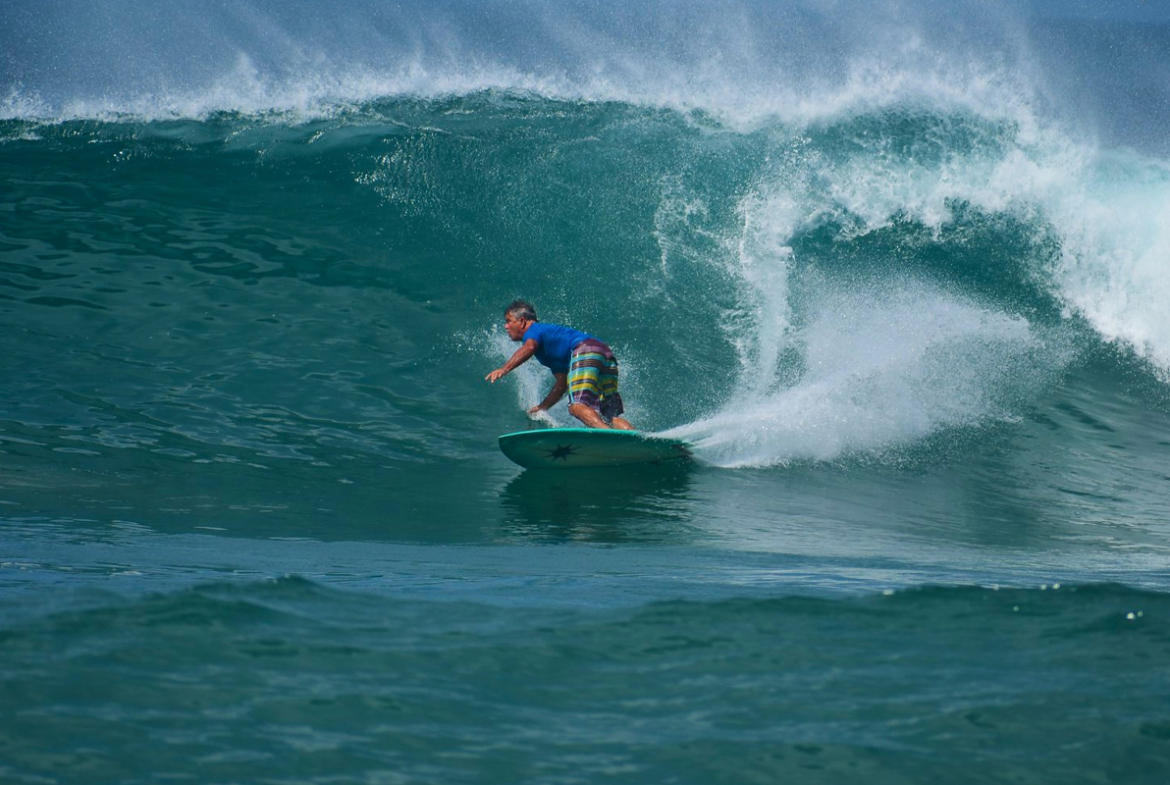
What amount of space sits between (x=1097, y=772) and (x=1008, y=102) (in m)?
13.6

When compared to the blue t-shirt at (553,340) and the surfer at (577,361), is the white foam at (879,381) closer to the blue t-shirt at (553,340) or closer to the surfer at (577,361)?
A: the surfer at (577,361)

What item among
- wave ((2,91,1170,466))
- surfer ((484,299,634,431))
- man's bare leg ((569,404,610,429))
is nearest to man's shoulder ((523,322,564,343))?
surfer ((484,299,634,431))

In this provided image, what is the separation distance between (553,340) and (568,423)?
38.3 inches

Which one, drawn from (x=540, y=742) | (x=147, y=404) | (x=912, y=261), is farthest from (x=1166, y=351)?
(x=540, y=742)

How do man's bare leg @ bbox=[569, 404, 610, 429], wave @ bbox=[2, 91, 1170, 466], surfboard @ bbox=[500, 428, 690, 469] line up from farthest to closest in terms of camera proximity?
wave @ bbox=[2, 91, 1170, 466] → man's bare leg @ bbox=[569, 404, 610, 429] → surfboard @ bbox=[500, 428, 690, 469]

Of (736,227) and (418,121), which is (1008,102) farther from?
(418,121)

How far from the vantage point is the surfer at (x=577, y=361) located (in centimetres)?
798

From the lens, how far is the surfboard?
7383mm

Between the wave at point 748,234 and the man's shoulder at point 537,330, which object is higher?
the wave at point 748,234

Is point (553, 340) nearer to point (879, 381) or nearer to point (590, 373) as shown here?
point (590, 373)

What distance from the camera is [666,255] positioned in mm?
11883

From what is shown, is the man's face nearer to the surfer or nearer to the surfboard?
the surfer

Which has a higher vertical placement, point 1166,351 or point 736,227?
point 736,227

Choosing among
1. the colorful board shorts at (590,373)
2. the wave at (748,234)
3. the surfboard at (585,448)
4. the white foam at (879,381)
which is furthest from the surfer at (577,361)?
the wave at (748,234)
